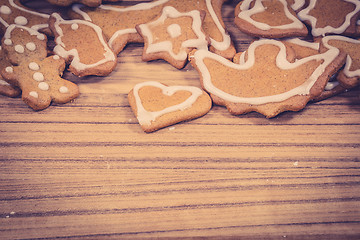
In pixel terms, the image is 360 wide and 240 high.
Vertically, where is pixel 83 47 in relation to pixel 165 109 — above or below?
above

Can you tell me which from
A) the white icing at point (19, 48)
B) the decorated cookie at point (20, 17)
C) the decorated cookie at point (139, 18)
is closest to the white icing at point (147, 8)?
the decorated cookie at point (139, 18)

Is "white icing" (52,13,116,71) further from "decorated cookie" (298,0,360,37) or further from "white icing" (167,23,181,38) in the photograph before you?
"decorated cookie" (298,0,360,37)

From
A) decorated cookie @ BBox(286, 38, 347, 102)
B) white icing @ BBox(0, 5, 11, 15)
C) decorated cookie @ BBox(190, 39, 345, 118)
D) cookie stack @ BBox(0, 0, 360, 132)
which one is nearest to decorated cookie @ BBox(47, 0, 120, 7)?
cookie stack @ BBox(0, 0, 360, 132)

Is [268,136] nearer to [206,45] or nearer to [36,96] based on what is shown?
[206,45]

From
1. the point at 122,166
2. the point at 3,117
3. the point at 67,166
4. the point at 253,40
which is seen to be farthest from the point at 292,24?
the point at 3,117

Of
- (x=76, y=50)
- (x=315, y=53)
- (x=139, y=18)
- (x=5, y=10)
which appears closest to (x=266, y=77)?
(x=315, y=53)

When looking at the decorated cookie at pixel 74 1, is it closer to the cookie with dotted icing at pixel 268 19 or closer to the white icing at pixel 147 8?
the white icing at pixel 147 8

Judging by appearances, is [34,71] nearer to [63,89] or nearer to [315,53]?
[63,89]
